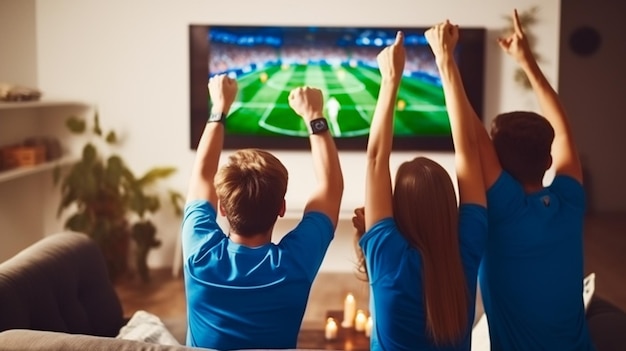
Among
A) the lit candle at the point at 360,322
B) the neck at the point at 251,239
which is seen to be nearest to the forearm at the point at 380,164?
the neck at the point at 251,239

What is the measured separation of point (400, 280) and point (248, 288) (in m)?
0.34

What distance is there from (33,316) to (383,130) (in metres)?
1.28

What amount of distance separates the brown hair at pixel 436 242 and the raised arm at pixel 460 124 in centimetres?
9

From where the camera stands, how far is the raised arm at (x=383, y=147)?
1.88 meters

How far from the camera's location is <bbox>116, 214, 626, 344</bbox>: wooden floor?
5.14 metres

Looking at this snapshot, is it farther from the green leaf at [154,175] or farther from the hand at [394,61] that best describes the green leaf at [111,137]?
the hand at [394,61]

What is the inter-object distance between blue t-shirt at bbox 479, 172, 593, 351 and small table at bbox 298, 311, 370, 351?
1.24 metres

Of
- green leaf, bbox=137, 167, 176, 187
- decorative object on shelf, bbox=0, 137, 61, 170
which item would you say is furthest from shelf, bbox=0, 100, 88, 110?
green leaf, bbox=137, 167, 176, 187

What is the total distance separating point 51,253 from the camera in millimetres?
2777

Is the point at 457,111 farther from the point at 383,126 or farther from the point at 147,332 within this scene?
the point at 147,332

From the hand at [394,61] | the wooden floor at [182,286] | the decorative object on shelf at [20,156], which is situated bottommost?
the wooden floor at [182,286]

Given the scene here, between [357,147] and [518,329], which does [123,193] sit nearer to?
[357,147]

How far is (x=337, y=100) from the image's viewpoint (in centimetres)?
579

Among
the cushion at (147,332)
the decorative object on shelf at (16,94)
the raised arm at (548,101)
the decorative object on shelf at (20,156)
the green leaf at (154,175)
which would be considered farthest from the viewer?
the green leaf at (154,175)
